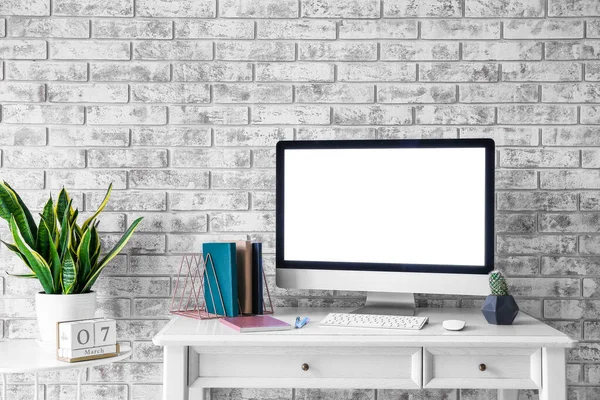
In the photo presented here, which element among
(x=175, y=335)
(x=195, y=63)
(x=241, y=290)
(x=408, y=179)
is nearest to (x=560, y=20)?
(x=408, y=179)

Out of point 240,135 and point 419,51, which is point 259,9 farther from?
point 419,51

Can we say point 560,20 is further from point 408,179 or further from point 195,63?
point 195,63

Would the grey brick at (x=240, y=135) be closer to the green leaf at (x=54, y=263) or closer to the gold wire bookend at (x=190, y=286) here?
the gold wire bookend at (x=190, y=286)

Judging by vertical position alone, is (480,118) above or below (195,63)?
below

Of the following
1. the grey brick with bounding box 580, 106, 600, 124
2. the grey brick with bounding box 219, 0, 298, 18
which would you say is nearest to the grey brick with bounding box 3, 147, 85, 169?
the grey brick with bounding box 219, 0, 298, 18

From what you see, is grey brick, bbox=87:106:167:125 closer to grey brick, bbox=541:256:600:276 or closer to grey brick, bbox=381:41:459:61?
grey brick, bbox=381:41:459:61

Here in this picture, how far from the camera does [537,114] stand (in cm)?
221

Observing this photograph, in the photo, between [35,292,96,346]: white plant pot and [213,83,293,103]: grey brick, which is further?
[213,83,293,103]: grey brick

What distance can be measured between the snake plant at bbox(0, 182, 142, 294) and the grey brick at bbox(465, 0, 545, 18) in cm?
151

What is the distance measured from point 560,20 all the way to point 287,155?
3.85 ft

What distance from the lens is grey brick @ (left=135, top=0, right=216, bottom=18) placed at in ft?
7.34

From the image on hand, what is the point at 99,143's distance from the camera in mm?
2238

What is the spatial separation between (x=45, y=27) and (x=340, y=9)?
3.68 ft

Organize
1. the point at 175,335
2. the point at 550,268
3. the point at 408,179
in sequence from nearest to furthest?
1. the point at 175,335
2. the point at 408,179
3. the point at 550,268
